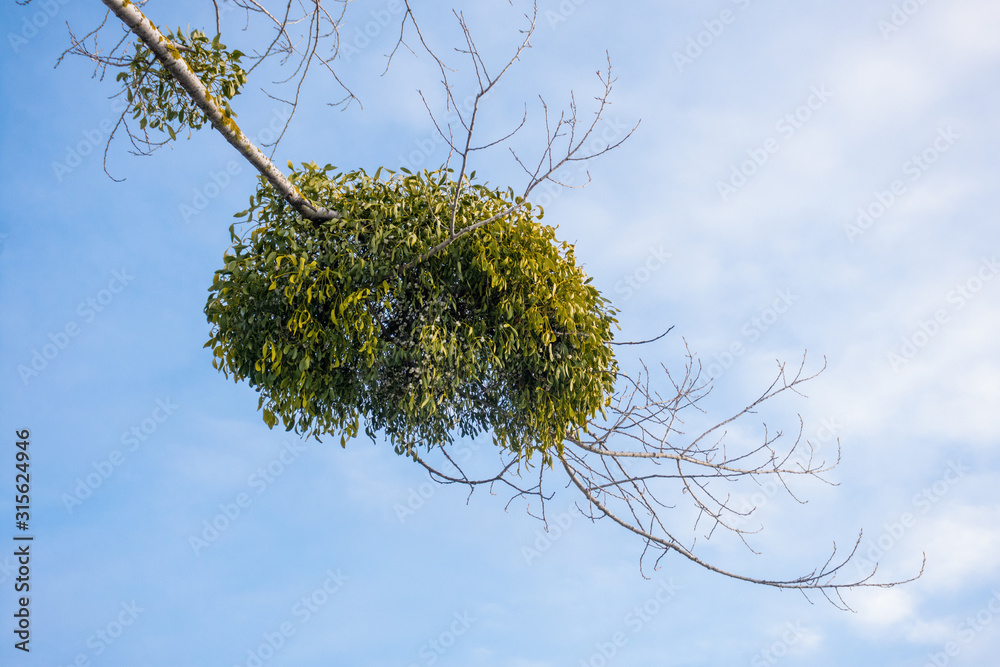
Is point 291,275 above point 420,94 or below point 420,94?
below

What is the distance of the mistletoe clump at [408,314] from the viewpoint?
4023 millimetres

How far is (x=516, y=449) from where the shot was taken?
446cm

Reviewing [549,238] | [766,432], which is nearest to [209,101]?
[549,238]

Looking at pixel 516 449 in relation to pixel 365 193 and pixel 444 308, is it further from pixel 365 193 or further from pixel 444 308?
pixel 365 193

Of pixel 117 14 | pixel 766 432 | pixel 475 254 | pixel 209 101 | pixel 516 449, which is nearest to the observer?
pixel 117 14

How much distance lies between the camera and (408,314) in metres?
4.26

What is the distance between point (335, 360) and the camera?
13.3ft

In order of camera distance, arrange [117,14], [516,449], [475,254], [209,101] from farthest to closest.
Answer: [516,449] < [475,254] < [209,101] < [117,14]

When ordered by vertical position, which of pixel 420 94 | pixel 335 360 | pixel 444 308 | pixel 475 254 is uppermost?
pixel 420 94

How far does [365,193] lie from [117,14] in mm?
1363

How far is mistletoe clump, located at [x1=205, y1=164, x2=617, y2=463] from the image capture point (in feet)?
13.2

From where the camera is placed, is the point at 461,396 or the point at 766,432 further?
the point at 766,432

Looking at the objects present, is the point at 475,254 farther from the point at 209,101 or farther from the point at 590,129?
the point at 209,101

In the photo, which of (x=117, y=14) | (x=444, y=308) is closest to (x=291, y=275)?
(x=444, y=308)
